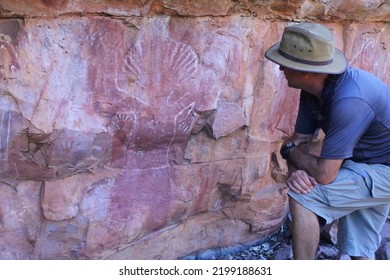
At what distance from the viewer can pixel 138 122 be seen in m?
2.81

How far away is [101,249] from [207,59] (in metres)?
1.17

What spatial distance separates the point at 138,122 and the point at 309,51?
3.04 ft

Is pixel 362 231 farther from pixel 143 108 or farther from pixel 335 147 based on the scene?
pixel 143 108

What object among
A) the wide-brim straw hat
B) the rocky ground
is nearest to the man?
the wide-brim straw hat

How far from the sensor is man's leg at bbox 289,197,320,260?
2670mm

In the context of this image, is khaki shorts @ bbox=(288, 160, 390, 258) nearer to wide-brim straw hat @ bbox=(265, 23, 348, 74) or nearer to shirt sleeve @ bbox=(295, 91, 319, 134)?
shirt sleeve @ bbox=(295, 91, 319, 134)

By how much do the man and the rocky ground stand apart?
0.59m

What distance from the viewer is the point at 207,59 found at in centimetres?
298

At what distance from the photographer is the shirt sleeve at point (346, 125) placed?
7.98ft

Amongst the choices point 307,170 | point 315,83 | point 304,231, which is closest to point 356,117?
point 315,83

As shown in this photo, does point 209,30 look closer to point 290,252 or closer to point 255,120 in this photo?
point 255,120

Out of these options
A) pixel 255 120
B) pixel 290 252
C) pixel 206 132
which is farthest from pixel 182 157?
pixel 290 252

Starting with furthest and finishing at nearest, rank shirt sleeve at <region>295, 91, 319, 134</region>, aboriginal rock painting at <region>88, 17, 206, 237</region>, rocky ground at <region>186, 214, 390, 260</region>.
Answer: rocky ground at <region>186, 214, 390, 260</region>, shirt sleeve at <region>295, 91, 319, 134</region>, aboriginal rock painting at <region>88, 17, 206, 237</region>

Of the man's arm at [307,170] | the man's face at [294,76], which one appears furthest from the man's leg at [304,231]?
the man's face at [294,76]
